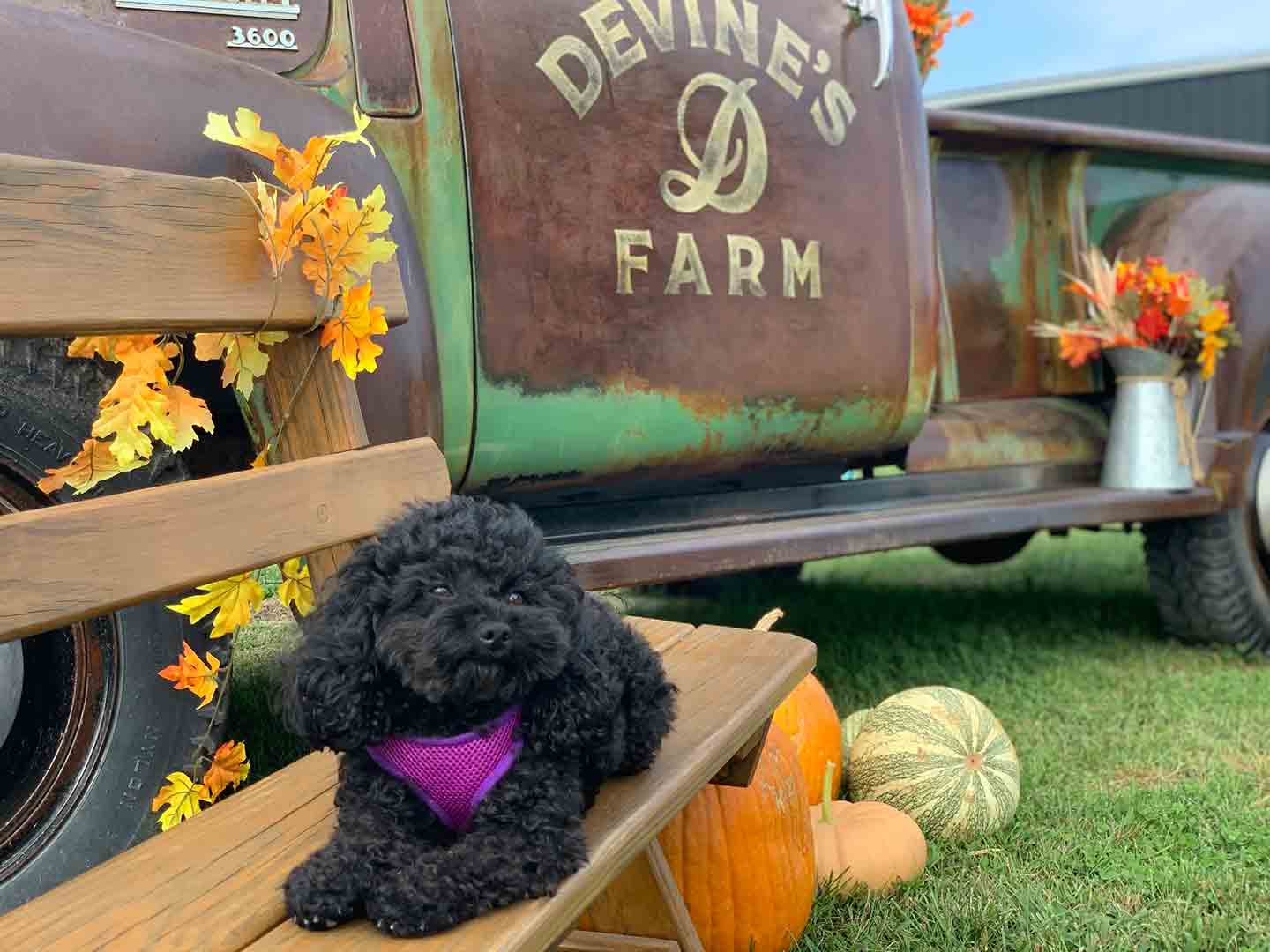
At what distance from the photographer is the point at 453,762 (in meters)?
1.46

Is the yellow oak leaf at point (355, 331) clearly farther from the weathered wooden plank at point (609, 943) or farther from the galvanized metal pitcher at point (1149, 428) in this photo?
the galvanized metal pitcher at point (1149, 428)

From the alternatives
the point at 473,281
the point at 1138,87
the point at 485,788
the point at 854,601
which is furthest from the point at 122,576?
the point at 1138,87

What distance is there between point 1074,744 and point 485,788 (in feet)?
9.13

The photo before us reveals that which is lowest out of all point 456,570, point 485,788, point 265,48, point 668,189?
point 485,788

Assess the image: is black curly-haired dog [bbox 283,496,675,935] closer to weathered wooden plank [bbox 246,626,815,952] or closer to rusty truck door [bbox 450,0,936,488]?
weathered wooden plank [bbox 246,626,815,952]

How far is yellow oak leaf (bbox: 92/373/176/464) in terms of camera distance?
1.87 metres

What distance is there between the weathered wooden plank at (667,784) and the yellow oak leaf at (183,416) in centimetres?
81

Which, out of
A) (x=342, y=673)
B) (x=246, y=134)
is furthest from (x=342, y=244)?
(x=342, y=673)

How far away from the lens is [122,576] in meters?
1.49

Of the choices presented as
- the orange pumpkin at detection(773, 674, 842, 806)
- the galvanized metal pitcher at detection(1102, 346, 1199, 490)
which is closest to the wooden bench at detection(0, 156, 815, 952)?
the orange pumpkin at detection(773, 674, 842, 806)

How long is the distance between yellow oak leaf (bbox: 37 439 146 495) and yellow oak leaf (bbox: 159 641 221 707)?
33cm

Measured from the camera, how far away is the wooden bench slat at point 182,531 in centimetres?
139

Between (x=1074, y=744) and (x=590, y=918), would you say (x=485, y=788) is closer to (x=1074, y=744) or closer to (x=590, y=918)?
(x=590, y=918)

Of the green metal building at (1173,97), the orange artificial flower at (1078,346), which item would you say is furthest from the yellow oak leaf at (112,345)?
the green metal building at (1173,97)
